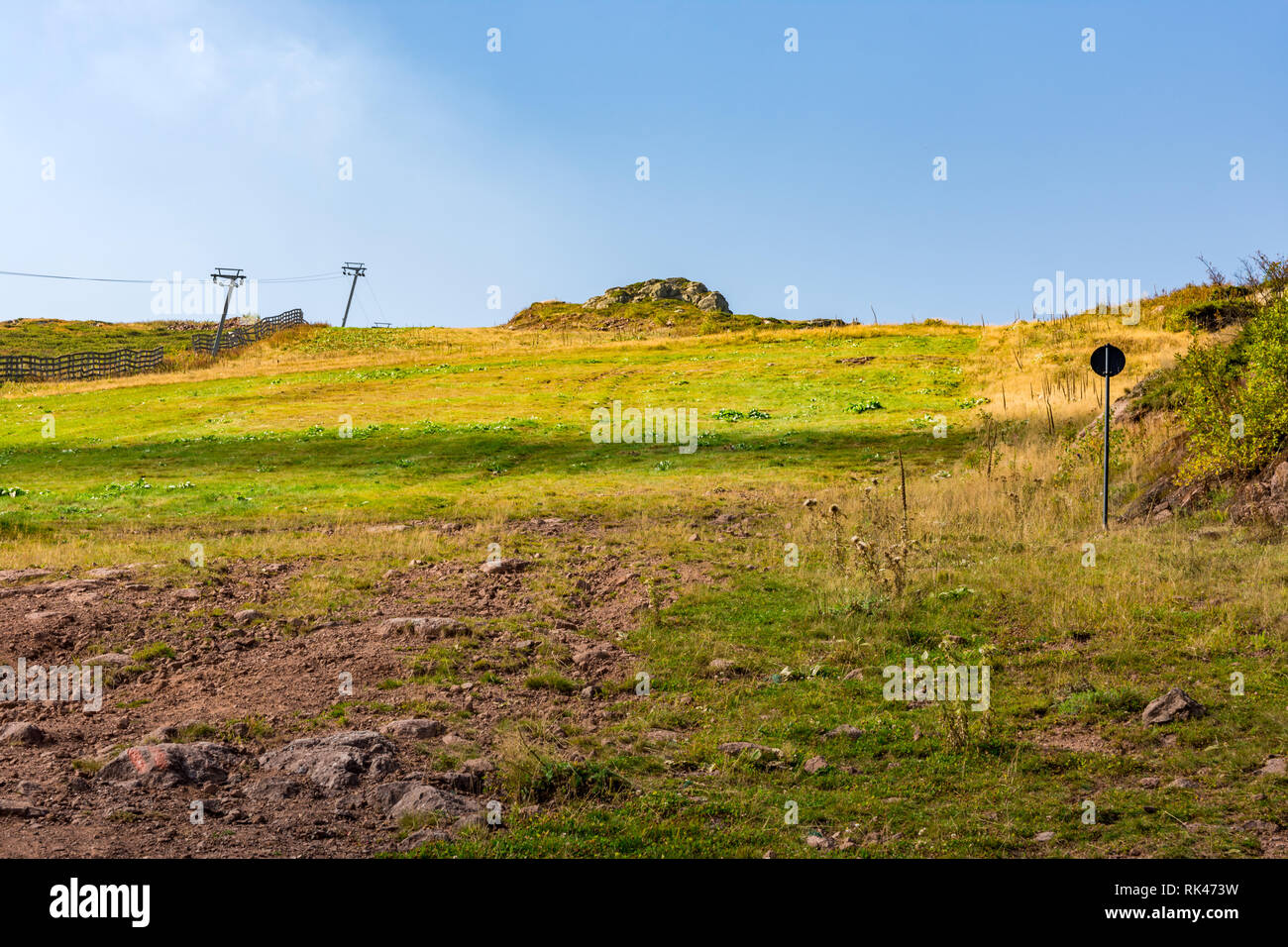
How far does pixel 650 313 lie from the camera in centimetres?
10506

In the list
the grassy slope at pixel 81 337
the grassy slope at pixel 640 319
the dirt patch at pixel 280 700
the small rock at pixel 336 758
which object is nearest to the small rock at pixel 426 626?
the dirt patch at pixel 280 700

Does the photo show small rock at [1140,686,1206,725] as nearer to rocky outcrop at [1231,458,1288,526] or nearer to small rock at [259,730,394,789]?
small rock at [259,730,394,789]

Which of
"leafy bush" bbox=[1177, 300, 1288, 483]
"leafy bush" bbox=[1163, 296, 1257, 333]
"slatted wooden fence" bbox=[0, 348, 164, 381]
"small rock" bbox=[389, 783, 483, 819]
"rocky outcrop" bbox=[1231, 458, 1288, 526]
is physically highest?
"slatted wooden fence" bbox=[0, 348, 164, 381]

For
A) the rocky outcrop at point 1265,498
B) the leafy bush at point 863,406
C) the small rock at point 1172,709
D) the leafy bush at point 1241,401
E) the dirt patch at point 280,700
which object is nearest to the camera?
the dirt patch at point 280,700

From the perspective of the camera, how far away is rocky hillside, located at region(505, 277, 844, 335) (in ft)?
317

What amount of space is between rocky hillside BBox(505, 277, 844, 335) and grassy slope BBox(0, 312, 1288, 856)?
5193cm

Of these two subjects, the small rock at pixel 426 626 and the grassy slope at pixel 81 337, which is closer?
the small rock at pixel 426 626

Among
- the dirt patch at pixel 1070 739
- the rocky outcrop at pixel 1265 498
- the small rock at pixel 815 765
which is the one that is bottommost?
the small rock at pixel 815 765

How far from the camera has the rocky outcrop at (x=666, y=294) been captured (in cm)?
12225

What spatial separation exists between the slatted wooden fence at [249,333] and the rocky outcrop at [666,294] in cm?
3565

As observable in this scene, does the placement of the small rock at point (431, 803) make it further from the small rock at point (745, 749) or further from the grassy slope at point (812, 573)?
the small rock at point (745, 749)

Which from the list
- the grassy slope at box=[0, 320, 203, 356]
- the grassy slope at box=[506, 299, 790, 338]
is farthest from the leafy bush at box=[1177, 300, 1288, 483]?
the grassy slope at box=[0, 320, 203, 356]
